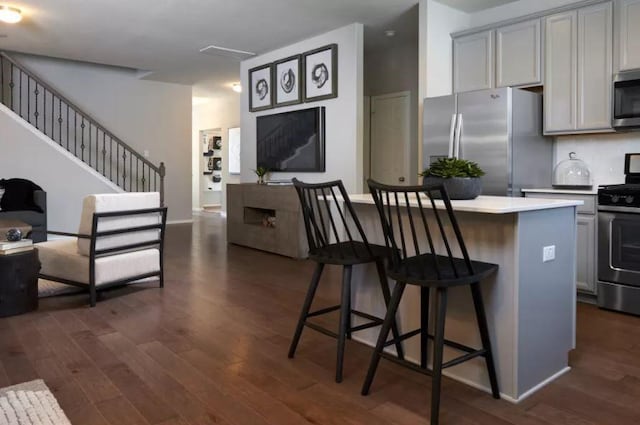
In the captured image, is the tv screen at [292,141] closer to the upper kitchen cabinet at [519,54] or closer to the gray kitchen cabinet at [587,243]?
the upper kitchen cabinet at [519,54]

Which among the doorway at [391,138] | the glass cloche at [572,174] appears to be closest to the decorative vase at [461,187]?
the glass cloche at [572,174]

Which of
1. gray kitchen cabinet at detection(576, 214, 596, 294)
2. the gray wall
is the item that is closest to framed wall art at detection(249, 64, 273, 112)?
the gray wall

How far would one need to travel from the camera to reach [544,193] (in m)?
4.04

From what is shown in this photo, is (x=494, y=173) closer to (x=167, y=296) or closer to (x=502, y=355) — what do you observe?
(x=502, y=355)

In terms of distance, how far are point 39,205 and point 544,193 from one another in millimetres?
5722

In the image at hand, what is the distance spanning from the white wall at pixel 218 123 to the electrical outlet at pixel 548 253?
28.3ft

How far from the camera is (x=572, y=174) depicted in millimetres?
4430

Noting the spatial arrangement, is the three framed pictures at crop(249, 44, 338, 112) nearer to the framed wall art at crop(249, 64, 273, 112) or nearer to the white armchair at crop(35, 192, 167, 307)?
the framed wall art at crop(249, 64, 273, 112)

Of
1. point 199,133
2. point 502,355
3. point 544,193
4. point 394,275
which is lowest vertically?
point 502,355

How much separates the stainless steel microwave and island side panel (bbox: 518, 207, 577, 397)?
1776mm

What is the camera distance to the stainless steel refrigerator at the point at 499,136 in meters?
4.10

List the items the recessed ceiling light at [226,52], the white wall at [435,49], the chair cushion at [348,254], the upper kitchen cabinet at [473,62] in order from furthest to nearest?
the recessed ceiling light at [226,52]
the white wall at [435,49]
the upper kitchen cabinet at [473,62]
the chair cushion at [348,254]

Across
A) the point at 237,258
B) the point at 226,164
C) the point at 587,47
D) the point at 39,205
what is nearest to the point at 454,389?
the point at 587,47

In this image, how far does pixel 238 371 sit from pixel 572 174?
11.7 feet
